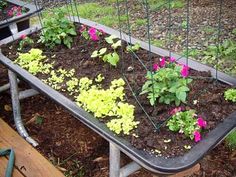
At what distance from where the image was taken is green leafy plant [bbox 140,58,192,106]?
6.40 ft

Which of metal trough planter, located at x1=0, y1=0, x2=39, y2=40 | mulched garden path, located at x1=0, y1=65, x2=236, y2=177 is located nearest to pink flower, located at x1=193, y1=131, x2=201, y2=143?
mulched garden path, located at x1=0, y1=65, x2=236, y2=177

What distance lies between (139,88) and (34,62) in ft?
2.60

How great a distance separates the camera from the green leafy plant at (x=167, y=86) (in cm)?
195

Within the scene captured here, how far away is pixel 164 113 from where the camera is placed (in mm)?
1937

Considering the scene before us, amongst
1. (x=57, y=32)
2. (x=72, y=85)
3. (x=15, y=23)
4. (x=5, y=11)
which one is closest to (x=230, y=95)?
(x=72, y=85)

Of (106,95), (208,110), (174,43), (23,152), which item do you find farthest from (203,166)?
(174,43)

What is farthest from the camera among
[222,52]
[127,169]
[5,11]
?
[5,11]

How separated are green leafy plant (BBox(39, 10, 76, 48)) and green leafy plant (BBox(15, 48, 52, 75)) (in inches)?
5.9

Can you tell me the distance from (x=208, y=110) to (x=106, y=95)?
557mm

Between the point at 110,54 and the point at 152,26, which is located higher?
the point at 110,54

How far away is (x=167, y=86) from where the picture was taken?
1989mm

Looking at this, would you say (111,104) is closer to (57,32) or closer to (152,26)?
(57,32)

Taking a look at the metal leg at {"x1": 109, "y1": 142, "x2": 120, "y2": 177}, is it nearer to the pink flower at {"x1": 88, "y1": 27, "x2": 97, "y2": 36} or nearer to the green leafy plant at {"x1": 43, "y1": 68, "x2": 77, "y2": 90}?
the green leafy plant at {"x1": 43, "y1": 68, "x2": 77, "y2": 90}

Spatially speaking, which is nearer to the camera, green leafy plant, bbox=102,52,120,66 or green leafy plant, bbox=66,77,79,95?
green leafy plant, bbox=66,77,79,95
